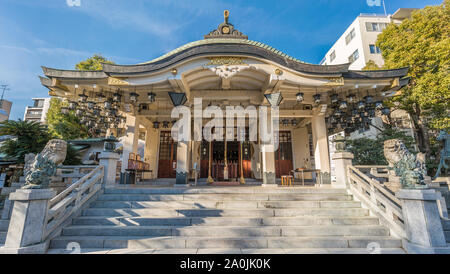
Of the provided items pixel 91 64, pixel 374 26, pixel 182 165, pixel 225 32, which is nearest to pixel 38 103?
pixel 91 64

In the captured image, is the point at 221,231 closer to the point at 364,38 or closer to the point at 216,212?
the point at 216,212

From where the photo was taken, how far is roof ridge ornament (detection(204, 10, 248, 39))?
9453 millimetres

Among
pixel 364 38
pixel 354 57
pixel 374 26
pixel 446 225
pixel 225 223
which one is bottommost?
pixel 446 225

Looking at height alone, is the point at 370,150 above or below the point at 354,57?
below

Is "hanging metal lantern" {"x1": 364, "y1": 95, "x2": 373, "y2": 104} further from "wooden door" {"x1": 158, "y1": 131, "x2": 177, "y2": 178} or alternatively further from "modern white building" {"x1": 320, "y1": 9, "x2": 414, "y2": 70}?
"modern white building" {"x1": 320, "y1": 9, "x2": 414, "y2": 70}

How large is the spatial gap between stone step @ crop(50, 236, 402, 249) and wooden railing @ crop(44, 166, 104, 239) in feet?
1.32

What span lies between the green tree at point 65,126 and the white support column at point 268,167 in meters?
11.0

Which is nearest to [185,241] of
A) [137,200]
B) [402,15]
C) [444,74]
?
[137,200]

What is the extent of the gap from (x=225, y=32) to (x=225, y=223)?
898 cm

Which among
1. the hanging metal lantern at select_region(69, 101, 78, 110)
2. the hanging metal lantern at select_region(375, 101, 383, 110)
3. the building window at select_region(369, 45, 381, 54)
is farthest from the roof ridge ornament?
the building window at select_region(369, 45, 381, 54)

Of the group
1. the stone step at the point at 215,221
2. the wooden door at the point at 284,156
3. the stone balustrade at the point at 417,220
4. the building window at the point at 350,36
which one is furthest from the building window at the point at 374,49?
the stone step at the point at 215,221

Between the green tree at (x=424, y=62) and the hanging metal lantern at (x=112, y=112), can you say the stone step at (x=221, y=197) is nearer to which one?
the hanging metal lantern at (x=112, y=112)

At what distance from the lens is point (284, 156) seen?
13195mm
